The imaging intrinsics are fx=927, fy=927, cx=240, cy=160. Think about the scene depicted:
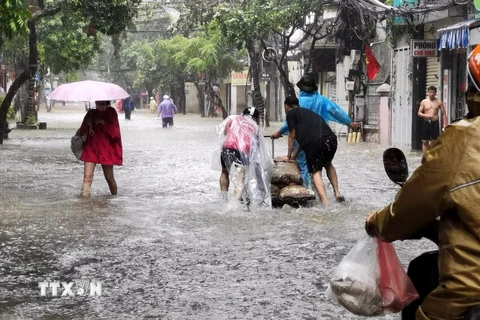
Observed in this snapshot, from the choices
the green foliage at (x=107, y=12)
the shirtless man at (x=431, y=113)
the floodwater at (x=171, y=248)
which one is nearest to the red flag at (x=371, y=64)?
the green foliage at (x=107, y=12)

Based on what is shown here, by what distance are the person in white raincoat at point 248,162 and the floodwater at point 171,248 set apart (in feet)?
0.93

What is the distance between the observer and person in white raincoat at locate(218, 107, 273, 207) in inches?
427

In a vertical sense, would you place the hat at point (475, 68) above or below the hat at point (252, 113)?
above

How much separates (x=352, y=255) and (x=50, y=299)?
3404mm

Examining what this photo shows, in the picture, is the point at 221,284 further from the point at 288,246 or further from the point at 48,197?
the point at 48,197

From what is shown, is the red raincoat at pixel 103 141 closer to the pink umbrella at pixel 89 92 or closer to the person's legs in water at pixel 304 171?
the pink umbrella at pixel 89 92

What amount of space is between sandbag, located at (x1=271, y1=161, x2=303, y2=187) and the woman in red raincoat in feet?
7.35

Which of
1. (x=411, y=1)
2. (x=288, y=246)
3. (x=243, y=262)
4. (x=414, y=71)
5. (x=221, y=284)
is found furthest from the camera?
(x=414, y=71)

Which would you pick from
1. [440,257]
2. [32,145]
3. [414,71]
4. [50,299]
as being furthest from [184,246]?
[32,145]

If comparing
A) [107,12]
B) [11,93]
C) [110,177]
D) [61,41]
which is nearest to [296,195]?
[110,177]

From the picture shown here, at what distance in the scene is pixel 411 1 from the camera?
20.0m

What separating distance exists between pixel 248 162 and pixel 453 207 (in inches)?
321

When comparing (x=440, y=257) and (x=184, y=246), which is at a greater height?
(x=440, y=257)

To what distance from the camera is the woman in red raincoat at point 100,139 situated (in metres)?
12.0
